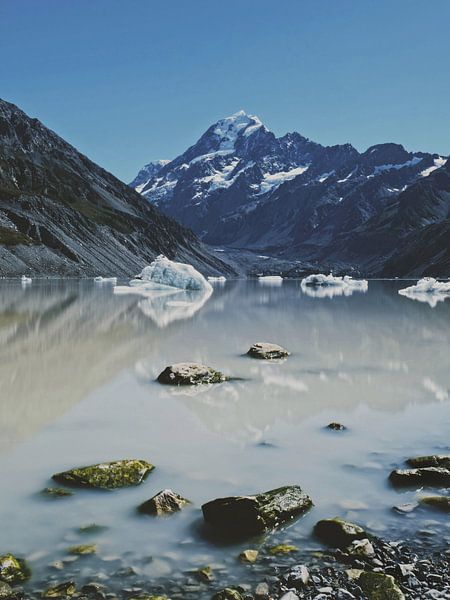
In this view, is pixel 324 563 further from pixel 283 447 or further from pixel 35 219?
pixel 35 219

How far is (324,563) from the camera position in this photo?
23.3 feet

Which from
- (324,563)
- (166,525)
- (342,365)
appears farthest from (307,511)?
(342,365)

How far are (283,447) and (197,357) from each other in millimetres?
12009

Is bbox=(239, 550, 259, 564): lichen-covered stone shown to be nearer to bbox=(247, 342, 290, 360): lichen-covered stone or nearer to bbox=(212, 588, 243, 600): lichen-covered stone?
bbox=(212, 588, 243, 600): lichen-covered stone

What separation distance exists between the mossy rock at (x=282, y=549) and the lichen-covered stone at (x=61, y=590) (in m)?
2.64

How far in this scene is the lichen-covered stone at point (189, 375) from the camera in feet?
58.7

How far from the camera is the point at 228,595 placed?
6254 mm

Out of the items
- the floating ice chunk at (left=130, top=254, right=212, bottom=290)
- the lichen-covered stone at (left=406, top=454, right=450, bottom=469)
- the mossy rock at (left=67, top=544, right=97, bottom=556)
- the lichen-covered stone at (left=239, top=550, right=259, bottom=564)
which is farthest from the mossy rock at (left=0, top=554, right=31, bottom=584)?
the floating ice chunk at (left=130, top=254, right=212, bottom=290)

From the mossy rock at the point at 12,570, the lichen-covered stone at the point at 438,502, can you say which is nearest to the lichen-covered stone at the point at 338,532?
the lichen-covered stone at the point at 438,502

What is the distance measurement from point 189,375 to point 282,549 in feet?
35.3

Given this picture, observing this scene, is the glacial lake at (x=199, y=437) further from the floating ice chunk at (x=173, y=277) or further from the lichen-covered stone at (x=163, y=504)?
the floating ice chunk at (x=173, y=277)

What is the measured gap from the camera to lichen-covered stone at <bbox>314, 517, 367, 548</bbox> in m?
7.56

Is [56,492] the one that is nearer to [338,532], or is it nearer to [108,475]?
[108,475]

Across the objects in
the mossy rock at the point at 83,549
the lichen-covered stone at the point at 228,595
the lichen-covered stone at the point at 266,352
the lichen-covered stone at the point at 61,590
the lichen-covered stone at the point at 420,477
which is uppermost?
the lichen-covered stone at the point at 266,352
